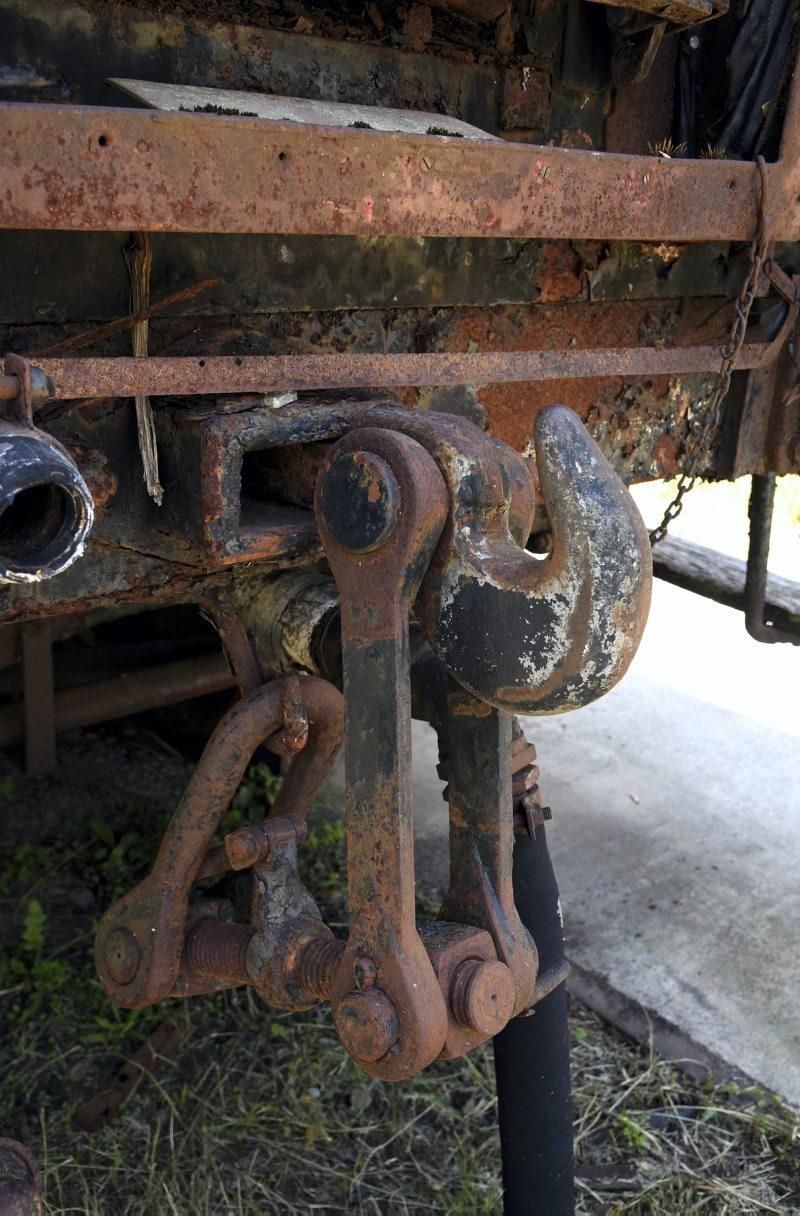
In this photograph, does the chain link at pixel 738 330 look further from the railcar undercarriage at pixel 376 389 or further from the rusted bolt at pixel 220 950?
the rusted bolt at pixel 220 950

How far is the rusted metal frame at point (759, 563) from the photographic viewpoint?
2920mm

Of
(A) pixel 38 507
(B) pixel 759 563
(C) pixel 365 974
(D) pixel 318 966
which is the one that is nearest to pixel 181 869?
(D) pixel 318 966

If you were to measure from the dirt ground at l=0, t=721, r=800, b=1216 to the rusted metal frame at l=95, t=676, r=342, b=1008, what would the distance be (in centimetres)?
71

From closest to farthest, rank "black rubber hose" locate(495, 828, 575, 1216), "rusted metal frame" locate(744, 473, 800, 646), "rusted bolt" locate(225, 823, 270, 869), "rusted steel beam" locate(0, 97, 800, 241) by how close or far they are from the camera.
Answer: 1. "rusted steel beam" locate(0, 97, 800, 241)
2. "rusted bolt" locate(225, 823, 270, 869)
3. "black rubber hose" locate(495, 828, 575, 1216)
4. "rusted metal frame" locate(744, 473, 800, 646)

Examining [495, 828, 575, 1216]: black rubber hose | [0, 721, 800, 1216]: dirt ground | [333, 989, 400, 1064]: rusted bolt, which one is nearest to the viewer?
[333, 989, 400, 1064]: rusted bolt

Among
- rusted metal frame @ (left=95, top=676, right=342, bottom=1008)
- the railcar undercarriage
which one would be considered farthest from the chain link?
rusted metal frame @ (left=95, top=676, right=342, bottom=1008)

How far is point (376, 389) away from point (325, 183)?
0.38 metres

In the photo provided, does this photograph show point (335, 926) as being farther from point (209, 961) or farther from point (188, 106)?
point (188, 106)

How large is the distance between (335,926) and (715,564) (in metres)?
1.44

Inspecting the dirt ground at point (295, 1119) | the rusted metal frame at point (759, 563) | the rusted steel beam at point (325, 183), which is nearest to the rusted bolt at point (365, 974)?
the rusted steel beam at point (325, 183)

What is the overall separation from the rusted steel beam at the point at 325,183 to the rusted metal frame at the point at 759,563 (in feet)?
3.35

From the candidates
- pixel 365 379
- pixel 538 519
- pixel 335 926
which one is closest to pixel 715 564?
pixel 538 519

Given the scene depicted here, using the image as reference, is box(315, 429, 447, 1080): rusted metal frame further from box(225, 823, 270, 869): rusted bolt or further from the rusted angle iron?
the rusted angle iron

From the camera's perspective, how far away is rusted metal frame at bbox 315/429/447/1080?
1.43 m
